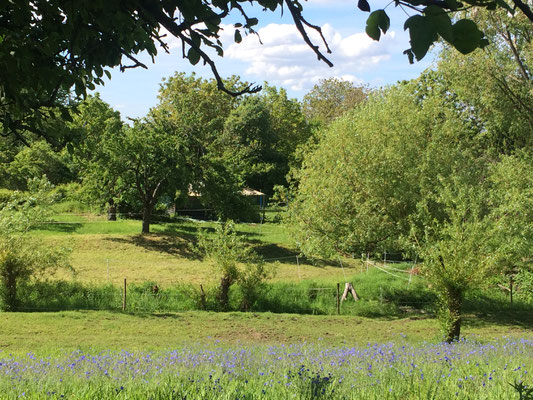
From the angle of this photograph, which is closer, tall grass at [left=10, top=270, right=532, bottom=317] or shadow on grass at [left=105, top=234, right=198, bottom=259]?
tall grass at [left=10, top=270, right=532, bottom=317]

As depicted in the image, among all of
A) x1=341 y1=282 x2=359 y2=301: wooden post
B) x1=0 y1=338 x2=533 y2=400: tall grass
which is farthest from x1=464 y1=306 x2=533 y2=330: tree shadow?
x1=0 y1=338 x2=533 y2=400: tall grass

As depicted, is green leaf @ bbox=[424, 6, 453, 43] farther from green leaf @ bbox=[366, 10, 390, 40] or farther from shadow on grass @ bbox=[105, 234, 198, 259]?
shadow on grass @ bbox=[105, 234, 198, 259]

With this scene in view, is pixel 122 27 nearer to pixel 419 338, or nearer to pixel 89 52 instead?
pixel 89 52

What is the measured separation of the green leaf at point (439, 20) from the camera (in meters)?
1.85

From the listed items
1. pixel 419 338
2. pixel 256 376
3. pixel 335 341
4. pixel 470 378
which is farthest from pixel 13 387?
pixel 419 338

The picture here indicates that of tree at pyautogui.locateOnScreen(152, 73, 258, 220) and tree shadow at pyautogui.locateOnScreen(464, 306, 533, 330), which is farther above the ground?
tree at pyautogui.locateOnScreen(152, 73, 258, 220)

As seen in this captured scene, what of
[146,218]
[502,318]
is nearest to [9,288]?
[146,218]

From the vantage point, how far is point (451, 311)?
14078 mm

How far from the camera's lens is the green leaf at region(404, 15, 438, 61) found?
6.14 ft

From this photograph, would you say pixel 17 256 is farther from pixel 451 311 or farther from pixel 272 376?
pixel 272 376

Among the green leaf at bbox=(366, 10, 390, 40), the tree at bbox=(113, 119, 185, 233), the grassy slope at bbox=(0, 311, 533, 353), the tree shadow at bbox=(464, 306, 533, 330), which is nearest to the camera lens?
the green leaf at bbox=(366, 10, 390, 40)

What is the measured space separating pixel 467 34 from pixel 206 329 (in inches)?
553

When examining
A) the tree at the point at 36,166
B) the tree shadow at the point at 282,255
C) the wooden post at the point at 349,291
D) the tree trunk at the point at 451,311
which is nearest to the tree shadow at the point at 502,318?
the tree trunk at the point at 451,311

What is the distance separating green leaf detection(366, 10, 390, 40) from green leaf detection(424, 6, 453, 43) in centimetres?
19
